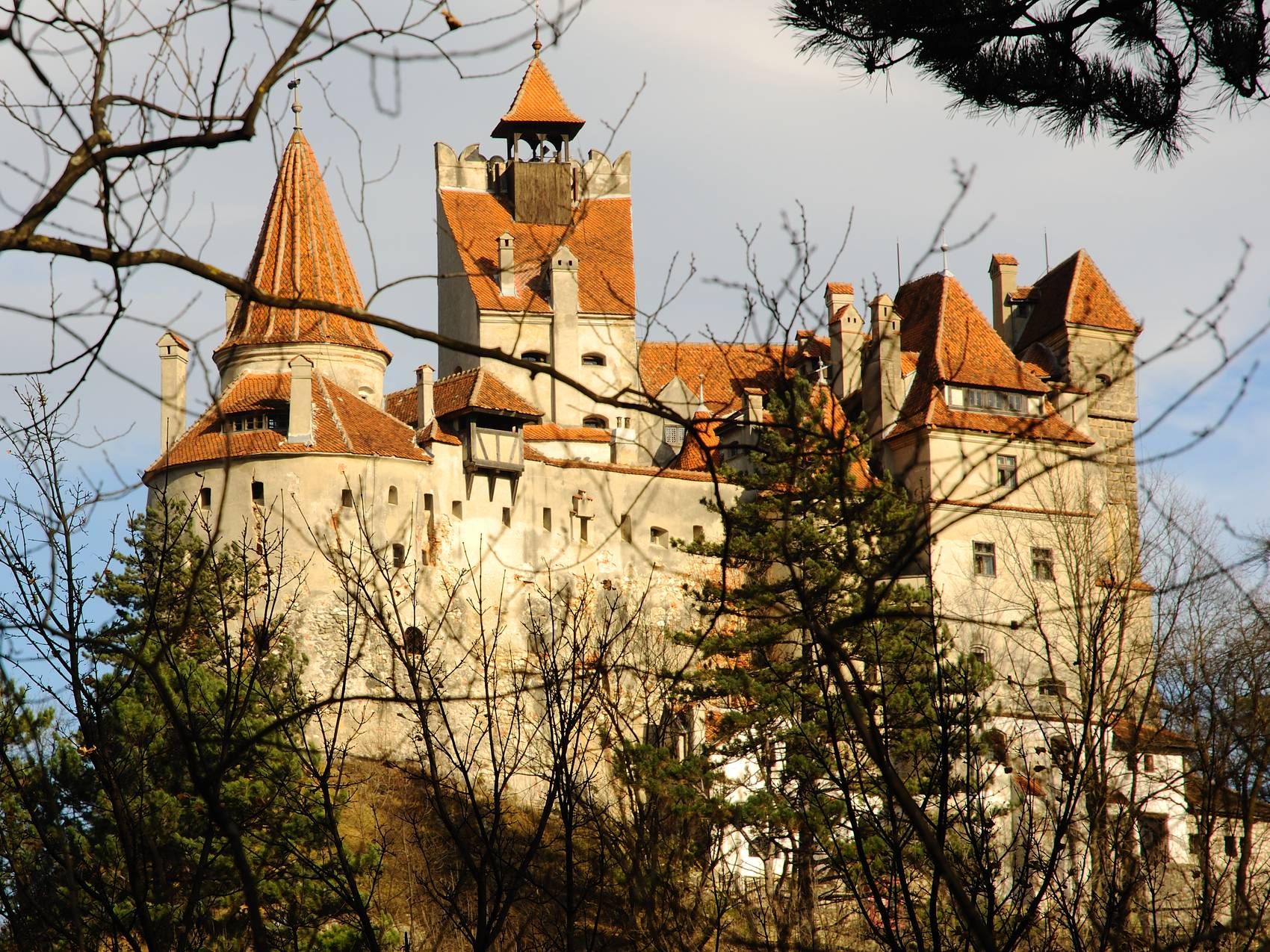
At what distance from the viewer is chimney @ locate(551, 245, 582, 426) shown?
147 ft

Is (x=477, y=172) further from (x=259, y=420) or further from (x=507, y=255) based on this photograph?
(x=259, y=420)

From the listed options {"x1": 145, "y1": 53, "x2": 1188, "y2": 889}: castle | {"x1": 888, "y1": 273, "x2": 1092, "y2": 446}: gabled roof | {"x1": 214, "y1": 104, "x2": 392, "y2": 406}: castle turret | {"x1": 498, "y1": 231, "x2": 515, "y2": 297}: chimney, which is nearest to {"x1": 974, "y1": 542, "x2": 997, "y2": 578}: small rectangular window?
{"x1": 145, "y1": 53, "x2": 1188, "y2": 889}: castle

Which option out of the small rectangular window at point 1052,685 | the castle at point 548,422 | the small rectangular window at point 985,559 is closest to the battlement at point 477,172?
the castle at point 548,422

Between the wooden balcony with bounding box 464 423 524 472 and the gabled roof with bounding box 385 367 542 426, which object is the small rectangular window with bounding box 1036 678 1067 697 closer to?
the wooden balcony with bounding box 464 423 524 472

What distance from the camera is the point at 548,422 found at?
4462 cm

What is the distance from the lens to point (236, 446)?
3822cm

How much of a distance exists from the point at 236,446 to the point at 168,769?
49.3ft

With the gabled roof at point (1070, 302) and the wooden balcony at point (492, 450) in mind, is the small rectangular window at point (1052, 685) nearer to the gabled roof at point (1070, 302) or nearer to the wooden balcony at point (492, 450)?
the wooden balcony at point (492, 450)

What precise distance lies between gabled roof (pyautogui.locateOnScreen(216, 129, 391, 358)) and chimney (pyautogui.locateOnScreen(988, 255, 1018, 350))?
714 inches

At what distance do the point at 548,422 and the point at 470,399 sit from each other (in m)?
4.40

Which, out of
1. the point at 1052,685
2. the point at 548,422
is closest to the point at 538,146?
the point at 548,422

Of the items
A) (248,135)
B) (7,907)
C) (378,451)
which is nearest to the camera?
(248,135)

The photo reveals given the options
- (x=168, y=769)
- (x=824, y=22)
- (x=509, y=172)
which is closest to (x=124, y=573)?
(x=168, y=769)

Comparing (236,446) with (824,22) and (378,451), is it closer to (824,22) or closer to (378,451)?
(378,451)
